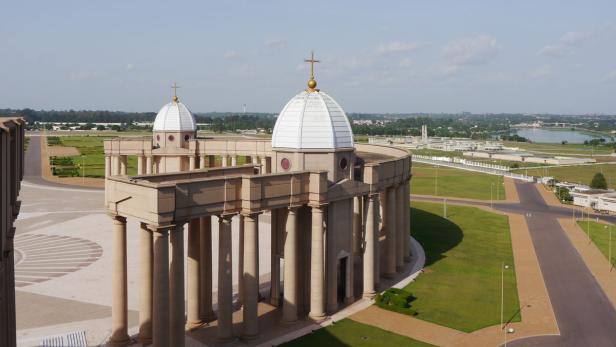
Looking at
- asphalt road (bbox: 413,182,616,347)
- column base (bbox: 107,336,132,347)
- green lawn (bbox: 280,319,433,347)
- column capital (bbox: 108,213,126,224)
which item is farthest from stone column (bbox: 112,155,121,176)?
asphalt road (bbox: 413,182,616,347)

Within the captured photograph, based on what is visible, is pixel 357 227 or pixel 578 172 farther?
pixel 578 172

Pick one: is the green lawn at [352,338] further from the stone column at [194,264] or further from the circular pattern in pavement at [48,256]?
the circular pattern in pavement at [48,256]

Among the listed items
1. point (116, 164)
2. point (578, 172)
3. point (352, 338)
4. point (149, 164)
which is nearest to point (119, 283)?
point (352, 338)

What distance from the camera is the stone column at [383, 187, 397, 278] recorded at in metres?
48.4

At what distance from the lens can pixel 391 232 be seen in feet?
160

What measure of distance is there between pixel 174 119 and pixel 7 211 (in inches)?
2427

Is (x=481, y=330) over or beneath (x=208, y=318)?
beneath

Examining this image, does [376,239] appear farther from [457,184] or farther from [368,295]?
[457,184]

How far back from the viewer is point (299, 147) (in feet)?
129

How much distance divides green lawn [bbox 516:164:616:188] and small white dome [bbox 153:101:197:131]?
104m

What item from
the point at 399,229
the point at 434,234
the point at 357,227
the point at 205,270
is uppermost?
the point at 357,227

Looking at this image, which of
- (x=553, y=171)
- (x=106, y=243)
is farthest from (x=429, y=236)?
(x=553, y=171)

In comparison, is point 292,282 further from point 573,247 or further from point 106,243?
point 573,247

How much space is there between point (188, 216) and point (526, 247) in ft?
156
